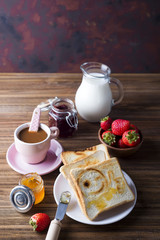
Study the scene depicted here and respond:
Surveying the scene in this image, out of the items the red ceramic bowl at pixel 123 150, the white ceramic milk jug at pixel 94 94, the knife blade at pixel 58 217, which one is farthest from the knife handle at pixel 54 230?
the white ceramic milk jug at pixel 94 94

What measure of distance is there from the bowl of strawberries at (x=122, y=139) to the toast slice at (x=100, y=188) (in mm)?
122

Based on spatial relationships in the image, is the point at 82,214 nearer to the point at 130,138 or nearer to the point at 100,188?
the point at 100,188

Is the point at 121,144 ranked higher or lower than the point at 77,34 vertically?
higher

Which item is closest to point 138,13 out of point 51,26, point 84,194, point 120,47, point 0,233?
point 120,47

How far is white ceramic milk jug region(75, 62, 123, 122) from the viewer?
144 centimetres

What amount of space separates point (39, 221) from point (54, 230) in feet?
0.21

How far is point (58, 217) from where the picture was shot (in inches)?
38.3

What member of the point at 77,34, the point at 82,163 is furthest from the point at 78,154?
the point at 77,34

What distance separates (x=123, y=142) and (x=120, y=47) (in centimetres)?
162

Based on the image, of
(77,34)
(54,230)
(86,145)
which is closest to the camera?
(54,230)

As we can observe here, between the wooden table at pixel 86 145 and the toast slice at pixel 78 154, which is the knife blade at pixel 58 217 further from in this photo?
the toast slice at pixel 78 154

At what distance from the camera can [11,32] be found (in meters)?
2.59

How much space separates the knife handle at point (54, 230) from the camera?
90 cm

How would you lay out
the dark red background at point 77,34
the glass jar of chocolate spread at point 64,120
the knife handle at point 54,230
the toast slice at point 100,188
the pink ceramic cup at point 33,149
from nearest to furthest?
the knife handle at point 54,230
the toast slice at point 100,188
the pink ceramic cup at point 33,149
the glass jar of chocolate spread at point 64,120
the dark red background at point 77,34
